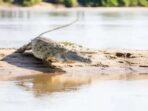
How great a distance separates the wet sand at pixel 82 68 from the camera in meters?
21.4

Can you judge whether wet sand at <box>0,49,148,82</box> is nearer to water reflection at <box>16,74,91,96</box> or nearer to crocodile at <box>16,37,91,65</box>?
water reflection at <box>16,74,91,96</box>

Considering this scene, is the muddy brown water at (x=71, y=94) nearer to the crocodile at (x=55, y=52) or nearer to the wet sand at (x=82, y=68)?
the wet sand at (x=82, y=68)

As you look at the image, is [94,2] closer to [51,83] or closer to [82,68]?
[82,68]

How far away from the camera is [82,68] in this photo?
22156 millimetres

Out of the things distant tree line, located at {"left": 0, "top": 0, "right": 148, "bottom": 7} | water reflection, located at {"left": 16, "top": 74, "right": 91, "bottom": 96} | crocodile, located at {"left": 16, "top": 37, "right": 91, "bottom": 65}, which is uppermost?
crocodile, located at {"left": 16, "top": 37, "right": 91, "bottom": 65}

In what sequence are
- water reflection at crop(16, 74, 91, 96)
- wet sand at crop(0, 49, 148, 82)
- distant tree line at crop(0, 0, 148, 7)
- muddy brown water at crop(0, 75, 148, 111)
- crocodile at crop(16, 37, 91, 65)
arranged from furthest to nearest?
distant tree line at crop(0, 0, 148, 7) → crocodile at crop(16, 37, 91, 65) → wet sand at crop(0, 49, 148, 82) → water reflection at crop(16, 74, 91, 96) → muddy brown water at crop(0, 75, 148, 111)

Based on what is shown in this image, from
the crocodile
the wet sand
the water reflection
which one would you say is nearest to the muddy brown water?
the water reflection

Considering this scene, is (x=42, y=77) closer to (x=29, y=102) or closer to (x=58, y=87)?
(x=58, y=87)

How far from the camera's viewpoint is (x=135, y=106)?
16453 millimetres

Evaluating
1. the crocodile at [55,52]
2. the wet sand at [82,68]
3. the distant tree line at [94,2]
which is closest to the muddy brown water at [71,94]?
the wet sand at [82,68]

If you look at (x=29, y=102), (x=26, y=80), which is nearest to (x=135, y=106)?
(x=29, y=102)

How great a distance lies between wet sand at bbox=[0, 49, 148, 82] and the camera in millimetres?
21359

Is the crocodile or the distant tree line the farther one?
the distant tree line

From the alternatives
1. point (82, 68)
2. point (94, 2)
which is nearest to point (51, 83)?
point (82, 68)
